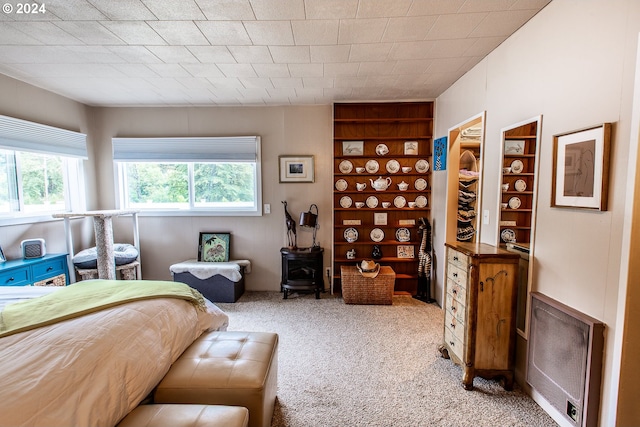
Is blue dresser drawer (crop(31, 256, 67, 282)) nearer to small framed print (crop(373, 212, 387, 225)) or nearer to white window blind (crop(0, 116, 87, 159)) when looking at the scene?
white window blind (crop(0, 116, 87, 159))

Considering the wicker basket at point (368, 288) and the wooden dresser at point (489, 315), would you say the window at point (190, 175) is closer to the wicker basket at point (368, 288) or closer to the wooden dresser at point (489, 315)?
the wicker basket at point (368, 288)

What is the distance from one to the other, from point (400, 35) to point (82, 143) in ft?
13.3

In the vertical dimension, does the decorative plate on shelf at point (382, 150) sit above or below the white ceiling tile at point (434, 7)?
below

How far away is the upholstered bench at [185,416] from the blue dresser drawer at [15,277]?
2.41 m

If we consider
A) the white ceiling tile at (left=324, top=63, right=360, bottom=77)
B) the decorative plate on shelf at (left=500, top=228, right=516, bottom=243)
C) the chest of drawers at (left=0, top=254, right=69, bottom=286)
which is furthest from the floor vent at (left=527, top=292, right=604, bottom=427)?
the chest of drawers at (left=0, top=254, right=69, bottom=286)

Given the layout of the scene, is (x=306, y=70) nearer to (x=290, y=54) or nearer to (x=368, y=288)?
(x=290, y=54)

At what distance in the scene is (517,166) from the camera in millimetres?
2010

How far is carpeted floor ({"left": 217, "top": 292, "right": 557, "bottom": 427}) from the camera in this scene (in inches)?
66.9

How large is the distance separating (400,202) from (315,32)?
237 centimetres

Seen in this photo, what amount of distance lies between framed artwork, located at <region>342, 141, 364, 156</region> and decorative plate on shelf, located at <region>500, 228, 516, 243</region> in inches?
80.9

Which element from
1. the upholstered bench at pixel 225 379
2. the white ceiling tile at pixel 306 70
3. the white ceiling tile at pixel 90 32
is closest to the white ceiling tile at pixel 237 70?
the white ceiling tile at pixel 306 70

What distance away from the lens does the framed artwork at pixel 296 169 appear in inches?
150

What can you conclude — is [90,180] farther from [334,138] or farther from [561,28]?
[561,28]

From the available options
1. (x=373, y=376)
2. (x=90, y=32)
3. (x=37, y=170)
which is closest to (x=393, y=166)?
(x=373, y=376)
